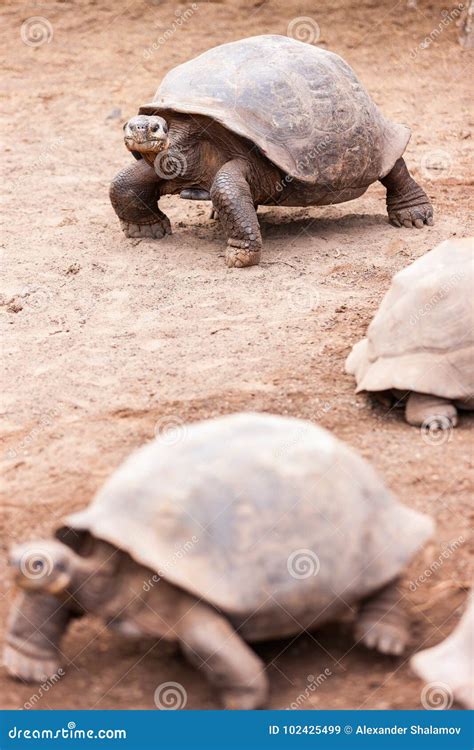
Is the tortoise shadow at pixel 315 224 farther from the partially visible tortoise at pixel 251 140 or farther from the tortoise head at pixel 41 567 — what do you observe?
the tortoise head at pixel 41 567

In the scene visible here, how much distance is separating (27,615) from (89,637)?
30cm

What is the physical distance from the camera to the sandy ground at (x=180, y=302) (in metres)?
3.34

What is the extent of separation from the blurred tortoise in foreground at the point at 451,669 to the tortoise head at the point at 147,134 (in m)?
4.61

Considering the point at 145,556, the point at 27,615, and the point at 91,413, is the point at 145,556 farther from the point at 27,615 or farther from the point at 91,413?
the point at 91,413

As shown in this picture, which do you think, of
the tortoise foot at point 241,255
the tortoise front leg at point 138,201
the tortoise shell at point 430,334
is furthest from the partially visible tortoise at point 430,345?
the tortoise front leg at point 138,201

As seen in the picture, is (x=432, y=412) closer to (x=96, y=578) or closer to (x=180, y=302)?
(x=96, y=578)

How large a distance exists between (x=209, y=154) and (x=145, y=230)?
2.41ft

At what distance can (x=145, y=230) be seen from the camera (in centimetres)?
758

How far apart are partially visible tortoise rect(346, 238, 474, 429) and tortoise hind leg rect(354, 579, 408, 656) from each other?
1476 mm

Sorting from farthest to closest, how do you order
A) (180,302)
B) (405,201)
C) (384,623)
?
1. (405,201)
2. (180,302)
3. (384,623)

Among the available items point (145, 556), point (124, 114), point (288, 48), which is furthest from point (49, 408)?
A: point (124, 114)

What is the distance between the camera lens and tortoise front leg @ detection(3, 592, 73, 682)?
3.18m

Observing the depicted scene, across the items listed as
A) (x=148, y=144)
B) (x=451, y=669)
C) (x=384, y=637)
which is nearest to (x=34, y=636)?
(x=384, y=637)

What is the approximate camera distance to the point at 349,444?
446 centimetres
